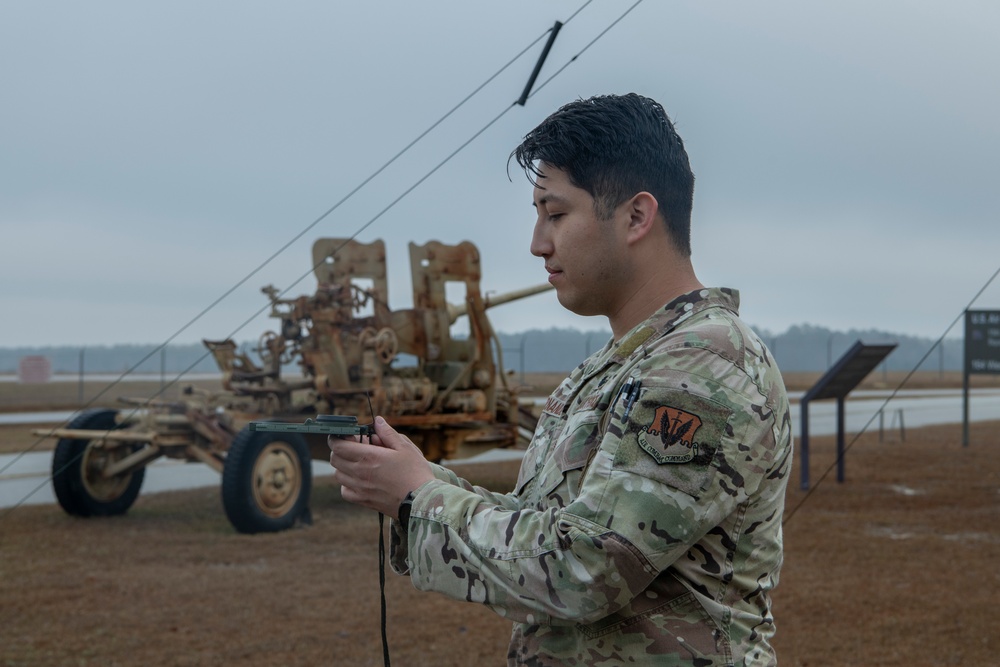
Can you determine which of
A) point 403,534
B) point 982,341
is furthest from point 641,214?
point 982,341

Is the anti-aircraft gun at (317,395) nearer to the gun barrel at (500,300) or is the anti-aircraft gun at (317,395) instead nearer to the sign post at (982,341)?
the gun barrel at (500,300)

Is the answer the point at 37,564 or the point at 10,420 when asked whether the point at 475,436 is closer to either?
the point at 37,564

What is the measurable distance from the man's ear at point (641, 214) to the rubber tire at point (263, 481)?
7250mm

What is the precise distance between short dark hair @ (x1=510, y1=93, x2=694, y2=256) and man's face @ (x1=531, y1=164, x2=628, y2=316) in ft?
0.06

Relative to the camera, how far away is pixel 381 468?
1567 mm

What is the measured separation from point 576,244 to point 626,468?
40 cm

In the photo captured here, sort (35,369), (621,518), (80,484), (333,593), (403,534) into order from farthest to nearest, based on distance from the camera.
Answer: (35,369)
(80,484)
(333,593)
(403,534)
(621,518)

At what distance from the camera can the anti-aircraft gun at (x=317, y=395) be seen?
945 centimetres

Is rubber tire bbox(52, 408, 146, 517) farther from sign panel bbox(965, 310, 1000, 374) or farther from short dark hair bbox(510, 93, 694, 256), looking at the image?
sign panel bbox(965, 310, 1000, 374)

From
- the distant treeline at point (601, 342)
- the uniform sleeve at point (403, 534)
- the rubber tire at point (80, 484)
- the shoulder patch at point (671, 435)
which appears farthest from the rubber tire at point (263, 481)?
the distant treeline at point (601, 342)

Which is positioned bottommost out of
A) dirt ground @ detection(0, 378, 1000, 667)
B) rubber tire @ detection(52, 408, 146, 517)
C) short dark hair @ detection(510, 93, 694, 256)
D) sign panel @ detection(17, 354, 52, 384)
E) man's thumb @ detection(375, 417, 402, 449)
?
dirt ground @ detection(0, 378, 1000, 667)

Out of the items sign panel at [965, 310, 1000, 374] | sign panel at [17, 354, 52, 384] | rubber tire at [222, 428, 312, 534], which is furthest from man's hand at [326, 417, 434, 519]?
sign panel at [17, 354, 52, 384]

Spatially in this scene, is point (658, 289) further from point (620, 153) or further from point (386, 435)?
point (386, 435)

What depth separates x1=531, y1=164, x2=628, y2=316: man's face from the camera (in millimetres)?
1637
